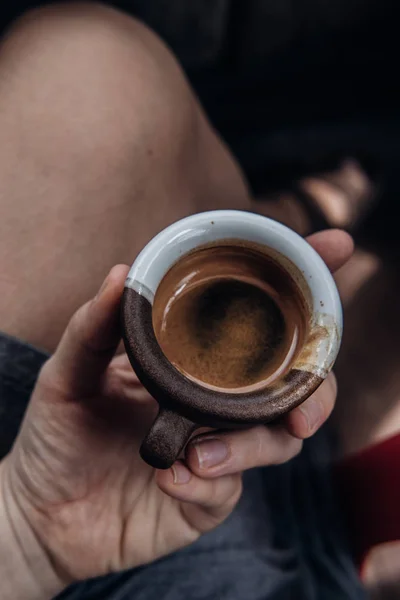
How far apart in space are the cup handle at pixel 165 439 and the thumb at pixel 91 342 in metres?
0.14

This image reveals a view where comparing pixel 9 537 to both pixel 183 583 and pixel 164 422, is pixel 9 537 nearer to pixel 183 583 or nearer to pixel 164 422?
pixel 183 583

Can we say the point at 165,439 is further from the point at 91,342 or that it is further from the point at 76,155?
the point at 76,155

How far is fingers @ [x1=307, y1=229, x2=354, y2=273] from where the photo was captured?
30.7 inches

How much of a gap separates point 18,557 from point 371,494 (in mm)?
590

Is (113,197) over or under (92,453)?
over

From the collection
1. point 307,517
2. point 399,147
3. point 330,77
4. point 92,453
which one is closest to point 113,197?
point 92,453

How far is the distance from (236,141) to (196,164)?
443mm

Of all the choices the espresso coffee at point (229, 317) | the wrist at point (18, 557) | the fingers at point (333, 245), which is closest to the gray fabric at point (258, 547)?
the wrist at point (18, 557)

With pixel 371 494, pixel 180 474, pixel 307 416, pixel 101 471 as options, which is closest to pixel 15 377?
pixel 101 471

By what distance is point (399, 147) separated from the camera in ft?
5.15

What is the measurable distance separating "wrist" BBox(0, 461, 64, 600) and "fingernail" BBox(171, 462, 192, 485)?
251 mm

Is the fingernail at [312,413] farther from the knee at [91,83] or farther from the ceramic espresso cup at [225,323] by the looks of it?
the knee at [91,83]

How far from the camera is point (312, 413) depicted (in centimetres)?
71

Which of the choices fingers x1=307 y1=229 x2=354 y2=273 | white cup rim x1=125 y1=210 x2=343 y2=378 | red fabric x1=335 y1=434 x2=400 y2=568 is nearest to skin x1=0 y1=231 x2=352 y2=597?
fingers x1=307 y1=229 x2=354 y2=273
